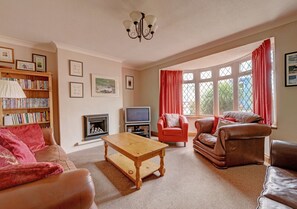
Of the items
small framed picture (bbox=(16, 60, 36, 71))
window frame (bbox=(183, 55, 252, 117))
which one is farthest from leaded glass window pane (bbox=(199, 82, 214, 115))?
small framed picture (bbox=(16, 60, 36, 71))

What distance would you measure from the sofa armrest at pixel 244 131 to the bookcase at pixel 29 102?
3.33m

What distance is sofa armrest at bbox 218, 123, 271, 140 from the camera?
2.20 m

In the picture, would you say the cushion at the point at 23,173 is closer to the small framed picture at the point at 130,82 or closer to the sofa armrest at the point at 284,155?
the sofa armrest at the point at 284,155

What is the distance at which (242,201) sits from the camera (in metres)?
1.56

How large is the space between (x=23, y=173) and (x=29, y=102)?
269cm

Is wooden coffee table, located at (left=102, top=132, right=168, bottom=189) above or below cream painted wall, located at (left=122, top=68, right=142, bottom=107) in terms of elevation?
below

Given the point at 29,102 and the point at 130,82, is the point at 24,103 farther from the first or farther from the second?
the point at 130,82

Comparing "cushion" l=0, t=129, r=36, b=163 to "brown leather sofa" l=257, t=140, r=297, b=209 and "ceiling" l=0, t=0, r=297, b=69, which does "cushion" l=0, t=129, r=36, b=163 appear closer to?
"ceiling" l=0, t=0, r=297, b=69

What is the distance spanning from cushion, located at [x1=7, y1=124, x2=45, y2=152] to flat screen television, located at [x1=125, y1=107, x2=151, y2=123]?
224 cm

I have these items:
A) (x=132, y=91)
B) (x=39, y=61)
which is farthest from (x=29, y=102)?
(x=132, y=91)

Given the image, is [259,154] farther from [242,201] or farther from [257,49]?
[257,49]

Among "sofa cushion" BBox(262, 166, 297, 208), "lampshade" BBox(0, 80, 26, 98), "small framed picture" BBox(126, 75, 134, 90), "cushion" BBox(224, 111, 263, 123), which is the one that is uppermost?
"small framed picture" BBox(126, 75, 134, 90)

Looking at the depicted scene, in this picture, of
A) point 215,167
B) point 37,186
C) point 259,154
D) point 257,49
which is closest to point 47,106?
point 37,186

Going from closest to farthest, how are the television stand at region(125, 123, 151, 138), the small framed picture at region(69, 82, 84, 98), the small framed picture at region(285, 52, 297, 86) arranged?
the small framed picture at region(285, 52, 297, 86), the small framed picture at region(69, 82, 84, 98), the television stand at region(125, 123, 151, 138)
